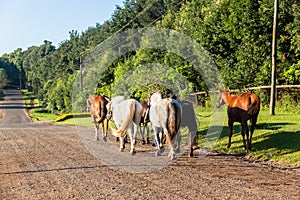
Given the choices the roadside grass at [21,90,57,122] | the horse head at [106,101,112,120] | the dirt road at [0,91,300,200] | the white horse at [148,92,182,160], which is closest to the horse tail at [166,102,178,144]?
the white horse at [148,92,182,160]

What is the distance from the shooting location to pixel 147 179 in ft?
29.2

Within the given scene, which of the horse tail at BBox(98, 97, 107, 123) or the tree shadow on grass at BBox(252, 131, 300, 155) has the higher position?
the horse tail at BBox(98, 97, 107, 123)

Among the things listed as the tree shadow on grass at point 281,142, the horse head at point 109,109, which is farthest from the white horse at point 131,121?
the tree shadow on grass at point 281,142

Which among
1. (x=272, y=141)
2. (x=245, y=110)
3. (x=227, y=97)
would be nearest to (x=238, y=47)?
(x=227, y=97)

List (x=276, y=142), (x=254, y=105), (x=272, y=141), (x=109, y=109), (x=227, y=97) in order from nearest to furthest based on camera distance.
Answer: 1. (x=254, y=105)
2. (x=276, y=142)
3. (x=272, y=141)
4. (x=227, y=97)
5. (x=109, y=109)

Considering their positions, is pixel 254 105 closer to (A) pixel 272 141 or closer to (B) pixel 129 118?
(A) pixel 272 141

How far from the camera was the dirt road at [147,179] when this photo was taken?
7.60 metres

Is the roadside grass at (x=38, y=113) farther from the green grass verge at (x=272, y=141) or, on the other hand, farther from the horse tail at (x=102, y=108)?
the green grass verge at (x=272, y=141)

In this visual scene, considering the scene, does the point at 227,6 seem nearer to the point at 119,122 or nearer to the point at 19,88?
the point at 119,122

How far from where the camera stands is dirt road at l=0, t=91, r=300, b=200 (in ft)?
24.9

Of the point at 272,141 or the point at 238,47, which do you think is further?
the point at 238,47

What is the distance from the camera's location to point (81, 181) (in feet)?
29.0

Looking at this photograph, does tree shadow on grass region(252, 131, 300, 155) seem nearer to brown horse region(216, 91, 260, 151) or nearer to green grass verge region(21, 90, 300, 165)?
green grass verge region(21, 90, 300, 165)

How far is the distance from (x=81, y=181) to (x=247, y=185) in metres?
3.42
